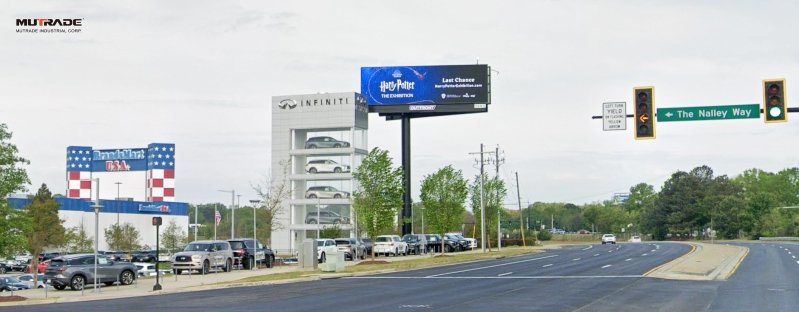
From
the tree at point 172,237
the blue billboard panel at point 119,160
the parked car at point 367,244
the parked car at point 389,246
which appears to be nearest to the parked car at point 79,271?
the parked car at point 367,244

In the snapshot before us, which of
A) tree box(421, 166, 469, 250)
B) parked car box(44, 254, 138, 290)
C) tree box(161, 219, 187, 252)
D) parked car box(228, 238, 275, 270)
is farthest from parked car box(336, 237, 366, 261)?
tree box(161, 219, 187, 252)

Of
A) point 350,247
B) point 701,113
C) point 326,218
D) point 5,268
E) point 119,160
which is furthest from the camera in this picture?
point 119,160

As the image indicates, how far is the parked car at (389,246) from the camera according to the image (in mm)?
75750

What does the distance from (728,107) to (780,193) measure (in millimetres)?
171013

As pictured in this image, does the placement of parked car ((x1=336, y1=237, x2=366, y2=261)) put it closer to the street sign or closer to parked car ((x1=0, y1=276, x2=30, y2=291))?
parked car ((x1=0, y1=276, x2=30, y2=291))

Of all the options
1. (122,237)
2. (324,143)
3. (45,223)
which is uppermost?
(324,143)

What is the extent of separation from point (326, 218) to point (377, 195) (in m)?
34.6

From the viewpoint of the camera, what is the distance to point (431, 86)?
301 ft

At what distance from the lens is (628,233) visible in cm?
19925

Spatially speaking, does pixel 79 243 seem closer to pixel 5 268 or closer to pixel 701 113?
pixel 5 268

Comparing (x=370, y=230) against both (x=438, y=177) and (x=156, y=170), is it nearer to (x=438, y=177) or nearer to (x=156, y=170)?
(x=438, y=177)

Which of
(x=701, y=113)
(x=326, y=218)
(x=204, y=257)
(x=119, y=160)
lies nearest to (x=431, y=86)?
(x=326, y=218)

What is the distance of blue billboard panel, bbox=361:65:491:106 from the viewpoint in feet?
299

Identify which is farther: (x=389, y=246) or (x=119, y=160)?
(x=119, y=160)
